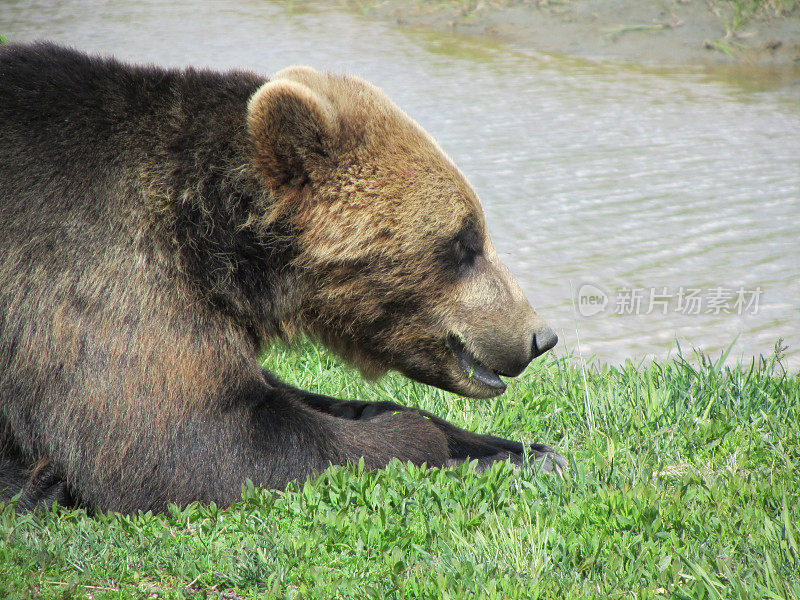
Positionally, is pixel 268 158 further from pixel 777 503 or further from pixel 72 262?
pixel 777 503

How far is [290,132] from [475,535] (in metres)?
1.55

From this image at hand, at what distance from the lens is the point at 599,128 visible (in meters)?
10.5

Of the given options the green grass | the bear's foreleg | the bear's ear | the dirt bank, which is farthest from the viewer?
the dirt bank

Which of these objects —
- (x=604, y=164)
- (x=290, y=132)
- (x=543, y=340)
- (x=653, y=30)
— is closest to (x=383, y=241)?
(x=290, y=132)

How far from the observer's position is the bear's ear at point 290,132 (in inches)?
125

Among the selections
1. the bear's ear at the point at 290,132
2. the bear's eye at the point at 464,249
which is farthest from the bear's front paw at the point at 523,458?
the bear's ear at the point at 290,132

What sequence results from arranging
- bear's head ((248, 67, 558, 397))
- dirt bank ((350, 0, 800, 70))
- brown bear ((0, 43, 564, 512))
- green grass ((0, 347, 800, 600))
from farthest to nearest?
dirt bank ((350, 0, 800, 70)) < bear's head ((248, 67, 558, 397)) < brown bear ((0, 43, 564, 512)) < green grass ((0, 347, 800, 600))

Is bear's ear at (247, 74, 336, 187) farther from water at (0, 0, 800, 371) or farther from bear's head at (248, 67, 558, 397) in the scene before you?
water at (0, 0, 800, 371)

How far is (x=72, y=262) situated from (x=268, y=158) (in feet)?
2.56

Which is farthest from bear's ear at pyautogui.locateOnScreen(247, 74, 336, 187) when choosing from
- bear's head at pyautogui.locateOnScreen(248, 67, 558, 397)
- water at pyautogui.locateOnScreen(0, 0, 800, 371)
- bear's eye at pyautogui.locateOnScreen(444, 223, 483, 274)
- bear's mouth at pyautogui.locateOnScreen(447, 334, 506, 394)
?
water at pyautogui.locateOnScreen(0, 0, 800, 371)

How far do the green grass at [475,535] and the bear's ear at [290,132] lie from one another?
1.11 m

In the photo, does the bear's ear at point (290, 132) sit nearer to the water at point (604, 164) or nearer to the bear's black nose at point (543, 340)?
the bear's black nose at point (543, 340)

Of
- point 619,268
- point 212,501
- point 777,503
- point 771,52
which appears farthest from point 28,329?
point 771,52

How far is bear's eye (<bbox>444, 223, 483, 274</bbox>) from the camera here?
3506mm
